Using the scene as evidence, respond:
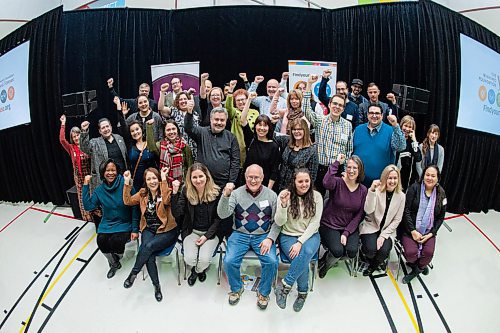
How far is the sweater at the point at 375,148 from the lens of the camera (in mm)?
3162

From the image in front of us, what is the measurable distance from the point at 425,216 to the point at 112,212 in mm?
2591

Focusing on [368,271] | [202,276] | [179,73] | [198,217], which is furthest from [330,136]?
[179,73]

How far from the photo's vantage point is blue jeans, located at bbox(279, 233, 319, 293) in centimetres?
268

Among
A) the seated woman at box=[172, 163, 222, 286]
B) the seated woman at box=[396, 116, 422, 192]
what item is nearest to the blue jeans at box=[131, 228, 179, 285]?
the seated woman at box=[172, 163, 222, 286]

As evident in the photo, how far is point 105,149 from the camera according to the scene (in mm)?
3398

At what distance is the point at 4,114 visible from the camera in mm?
4730

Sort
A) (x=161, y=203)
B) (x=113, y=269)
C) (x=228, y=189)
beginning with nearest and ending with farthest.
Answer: (x=228, y=189)
(x=161, y=203)
(x=113, y=269)

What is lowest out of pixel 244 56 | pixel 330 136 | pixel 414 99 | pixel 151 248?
pixel 151 248

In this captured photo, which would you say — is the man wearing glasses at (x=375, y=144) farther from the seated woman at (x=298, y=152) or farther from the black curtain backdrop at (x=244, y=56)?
the black curtain backdrop at (x=244, y=56)

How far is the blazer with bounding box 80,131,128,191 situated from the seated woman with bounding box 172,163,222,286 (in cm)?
94

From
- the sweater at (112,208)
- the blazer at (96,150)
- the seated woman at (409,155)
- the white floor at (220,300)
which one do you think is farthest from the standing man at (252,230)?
the seated woman at (409,155)

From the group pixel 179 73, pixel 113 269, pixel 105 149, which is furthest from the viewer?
pixel 179 73

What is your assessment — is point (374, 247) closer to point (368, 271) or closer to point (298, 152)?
point (368, 271)

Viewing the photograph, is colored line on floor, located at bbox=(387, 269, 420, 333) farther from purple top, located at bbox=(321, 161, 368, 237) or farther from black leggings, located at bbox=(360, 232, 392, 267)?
purple top, located at bbox=(321, 161, 368, 237)
